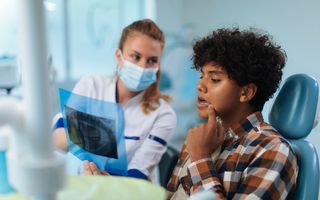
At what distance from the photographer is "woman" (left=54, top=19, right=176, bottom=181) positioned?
1.53 m

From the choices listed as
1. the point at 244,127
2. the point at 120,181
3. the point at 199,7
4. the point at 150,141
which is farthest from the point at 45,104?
the point at 199,7

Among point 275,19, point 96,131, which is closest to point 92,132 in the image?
point 96,131

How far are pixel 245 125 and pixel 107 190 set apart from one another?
78 cm

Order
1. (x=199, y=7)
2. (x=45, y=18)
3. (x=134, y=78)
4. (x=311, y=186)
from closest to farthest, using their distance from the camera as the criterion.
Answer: (x=45, y=18)
(x=311, y=186)
(x=134, y=78)
(x=199, y=7)

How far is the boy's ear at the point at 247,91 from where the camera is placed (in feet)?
3.88

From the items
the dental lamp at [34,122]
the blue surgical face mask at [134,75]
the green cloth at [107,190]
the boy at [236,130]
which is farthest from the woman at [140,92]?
the dental lamp at [34,122]

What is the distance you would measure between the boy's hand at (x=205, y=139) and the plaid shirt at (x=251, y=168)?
0.08ft

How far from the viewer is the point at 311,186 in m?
1.14

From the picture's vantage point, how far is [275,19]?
2.90m

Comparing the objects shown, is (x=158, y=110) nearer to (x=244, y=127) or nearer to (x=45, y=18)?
(x=244, y=127)

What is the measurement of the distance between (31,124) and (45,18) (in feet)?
0.34

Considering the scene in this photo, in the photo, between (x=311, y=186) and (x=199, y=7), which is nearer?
(x=311, y=186)

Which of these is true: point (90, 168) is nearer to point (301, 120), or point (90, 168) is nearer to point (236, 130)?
point (236, 130)

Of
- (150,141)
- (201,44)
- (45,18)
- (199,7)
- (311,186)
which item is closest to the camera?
(45,18)
